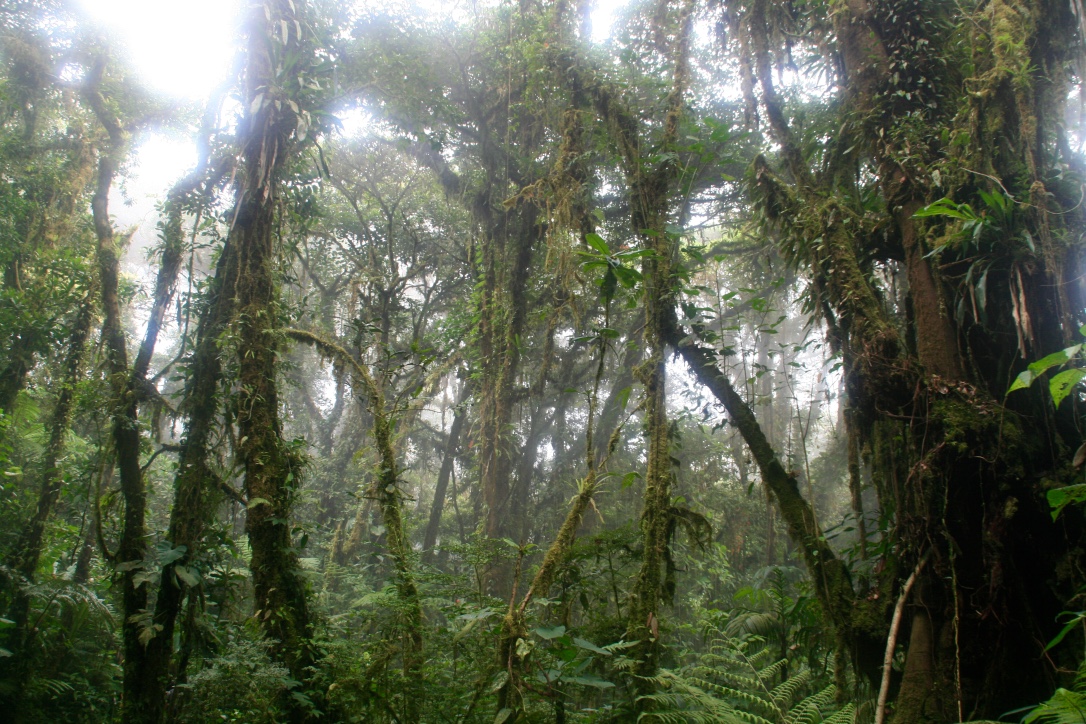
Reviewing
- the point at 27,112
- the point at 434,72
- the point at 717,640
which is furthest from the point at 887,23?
the point at 27,112

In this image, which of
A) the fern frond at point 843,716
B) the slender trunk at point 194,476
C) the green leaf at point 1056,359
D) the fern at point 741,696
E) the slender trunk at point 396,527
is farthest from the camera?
the slender trunk at point 194,476

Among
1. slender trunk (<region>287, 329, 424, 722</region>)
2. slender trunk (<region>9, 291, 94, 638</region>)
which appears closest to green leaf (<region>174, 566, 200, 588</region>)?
slender trunk (<region>287, 329, 424, 722</region>)

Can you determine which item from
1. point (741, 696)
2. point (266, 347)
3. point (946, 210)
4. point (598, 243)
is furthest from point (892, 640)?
point (266, 347)

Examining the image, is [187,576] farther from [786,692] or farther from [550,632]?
[786,692]

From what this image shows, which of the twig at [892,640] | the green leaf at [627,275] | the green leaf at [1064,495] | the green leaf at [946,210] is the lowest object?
the twig at [892,640]

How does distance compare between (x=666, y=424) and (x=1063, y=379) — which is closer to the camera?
(x=1063, y=379)

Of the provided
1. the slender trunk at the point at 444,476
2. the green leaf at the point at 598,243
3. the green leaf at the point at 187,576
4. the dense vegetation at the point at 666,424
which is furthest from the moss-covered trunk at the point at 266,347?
the slender trunk at the point at 444,476

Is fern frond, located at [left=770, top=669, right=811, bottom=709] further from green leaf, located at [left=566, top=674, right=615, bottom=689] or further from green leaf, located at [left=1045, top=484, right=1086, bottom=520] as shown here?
green leaf, located at [left=1045, top=484, right=1086, bottom=520]

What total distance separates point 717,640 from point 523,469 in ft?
18.9

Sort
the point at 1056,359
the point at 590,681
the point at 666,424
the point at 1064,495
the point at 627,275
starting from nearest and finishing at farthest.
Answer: the point at 1056,359 < the point at 1064,495 < the point at 590,681 < the point at 627,275 < the point at 666,424

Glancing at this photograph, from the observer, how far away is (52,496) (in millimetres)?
5477

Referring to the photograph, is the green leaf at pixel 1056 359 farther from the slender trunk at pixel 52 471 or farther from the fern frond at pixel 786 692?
the slender trunk at pixel 52 471

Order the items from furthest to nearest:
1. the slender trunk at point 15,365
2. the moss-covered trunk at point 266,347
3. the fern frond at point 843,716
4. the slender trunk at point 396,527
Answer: the slender trunk at point 15,365
the moss-covered trunk at point 266,347
the fern frond at point 843,716
the slender trunk at point 396,527

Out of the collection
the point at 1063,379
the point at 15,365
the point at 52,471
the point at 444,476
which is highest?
the point at 15,365
